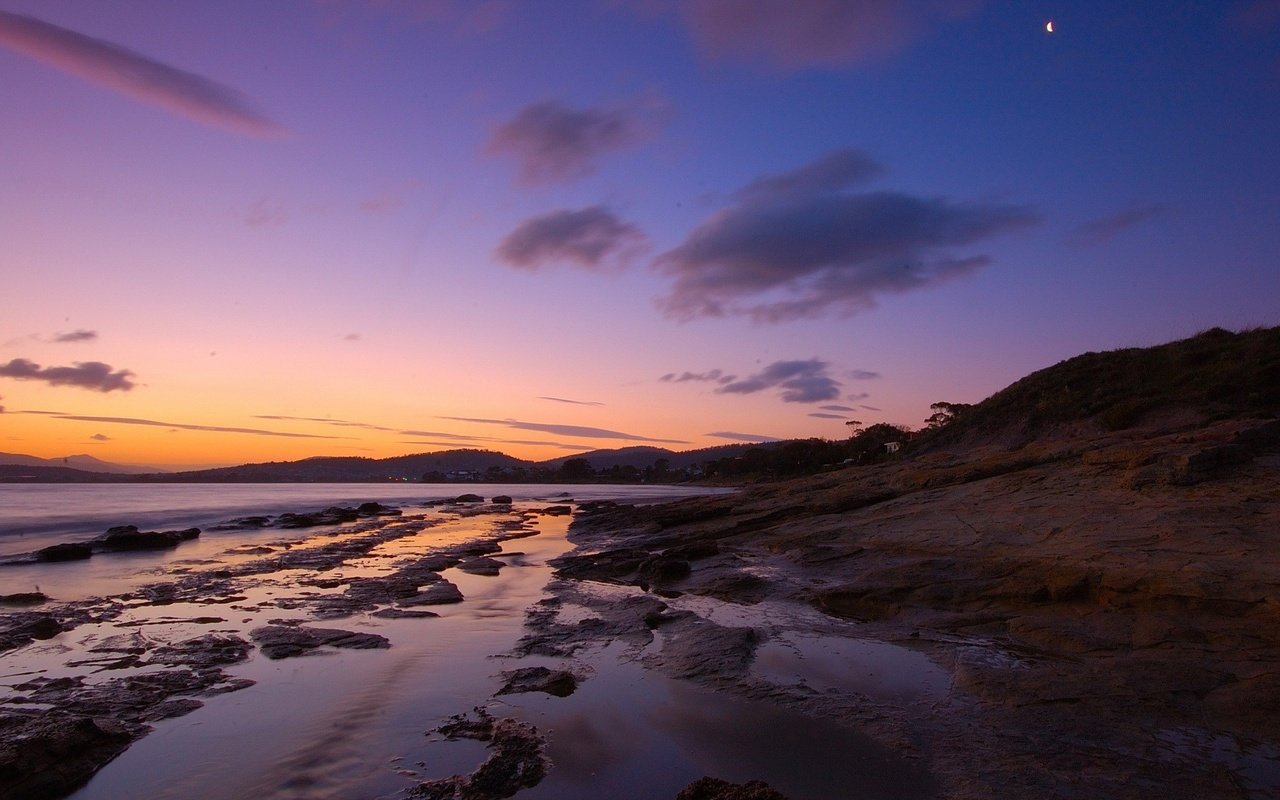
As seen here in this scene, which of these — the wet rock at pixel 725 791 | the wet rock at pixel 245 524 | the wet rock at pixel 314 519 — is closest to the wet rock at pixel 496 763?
the wet rock at pixel 725 791

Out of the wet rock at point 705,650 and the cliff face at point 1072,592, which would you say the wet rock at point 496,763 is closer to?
the wet rock at point 705,650

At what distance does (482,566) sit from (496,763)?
42.1 feet

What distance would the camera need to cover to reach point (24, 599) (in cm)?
1378

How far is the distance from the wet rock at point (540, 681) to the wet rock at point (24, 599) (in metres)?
12.3

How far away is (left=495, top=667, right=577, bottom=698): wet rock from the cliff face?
333 cm

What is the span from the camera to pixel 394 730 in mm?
6523

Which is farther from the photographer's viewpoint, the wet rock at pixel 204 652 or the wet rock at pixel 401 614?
the wet rock at pixel 401 614

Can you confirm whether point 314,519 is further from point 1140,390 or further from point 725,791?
point 1140,390

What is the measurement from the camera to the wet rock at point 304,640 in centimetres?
941

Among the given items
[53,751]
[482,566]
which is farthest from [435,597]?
[53,751]

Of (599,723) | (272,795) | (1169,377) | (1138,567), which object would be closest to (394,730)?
(272,795)

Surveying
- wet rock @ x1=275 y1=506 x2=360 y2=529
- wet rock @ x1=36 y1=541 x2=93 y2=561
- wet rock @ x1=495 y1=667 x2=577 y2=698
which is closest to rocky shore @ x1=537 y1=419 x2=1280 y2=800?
wet rock @ x1=495 y1=667 x2=577 y2=698

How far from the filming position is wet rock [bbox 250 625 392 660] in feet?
30.9

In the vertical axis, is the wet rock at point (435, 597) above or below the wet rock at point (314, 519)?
above
